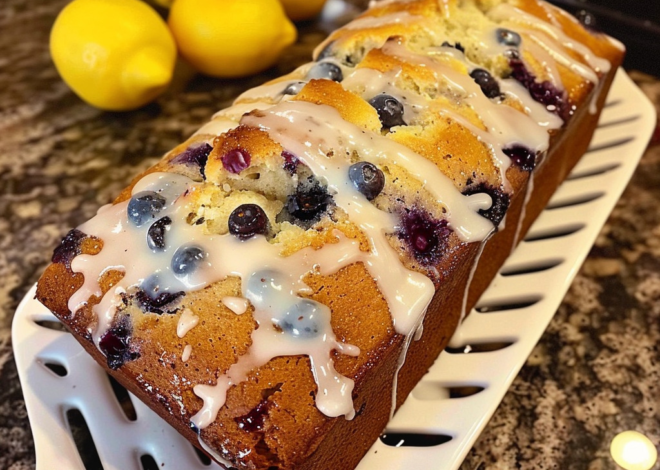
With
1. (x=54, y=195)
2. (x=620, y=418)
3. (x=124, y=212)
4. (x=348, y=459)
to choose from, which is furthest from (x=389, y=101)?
(x=54, y=195)

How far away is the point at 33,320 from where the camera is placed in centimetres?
118

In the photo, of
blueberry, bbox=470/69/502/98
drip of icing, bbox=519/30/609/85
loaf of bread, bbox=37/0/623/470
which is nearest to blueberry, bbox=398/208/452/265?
loaf of bread, bbox=37/0/623/470

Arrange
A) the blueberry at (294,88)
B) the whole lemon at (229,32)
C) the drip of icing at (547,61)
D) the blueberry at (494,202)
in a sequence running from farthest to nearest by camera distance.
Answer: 1. the whole lemon at (229,32)
2. the drip of icing at (547,61)
3. the blueberry at (294,88)
4. the blueberry at (494,202)

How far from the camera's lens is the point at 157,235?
0.93 metres

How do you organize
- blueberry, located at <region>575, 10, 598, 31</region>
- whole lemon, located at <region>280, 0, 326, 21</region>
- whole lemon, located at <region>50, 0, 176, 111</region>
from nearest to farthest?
blueberry, located at <region>575, 10, 598, 31</region>
whole lemon, located at <region>50, 0, 176, 111</region>
whole lemon, located at <region>280, 0, 326, 21</region>

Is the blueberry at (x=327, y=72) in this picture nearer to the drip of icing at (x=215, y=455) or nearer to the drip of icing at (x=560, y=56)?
the drip of icing at (x=560, y=56)

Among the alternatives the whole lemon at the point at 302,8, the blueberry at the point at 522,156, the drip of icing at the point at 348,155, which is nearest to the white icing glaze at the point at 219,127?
the drip of icing at the point at 348,155

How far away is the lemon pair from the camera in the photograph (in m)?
1.60

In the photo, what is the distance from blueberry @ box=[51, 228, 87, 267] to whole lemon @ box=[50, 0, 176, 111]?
768 mm

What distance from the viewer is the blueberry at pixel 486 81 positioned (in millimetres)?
1195

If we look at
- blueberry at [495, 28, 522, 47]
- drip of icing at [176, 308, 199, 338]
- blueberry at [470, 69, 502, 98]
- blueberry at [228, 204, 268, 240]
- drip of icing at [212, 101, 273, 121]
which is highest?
blueberry at [495, 28, 522, 47]

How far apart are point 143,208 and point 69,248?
0.17 metres

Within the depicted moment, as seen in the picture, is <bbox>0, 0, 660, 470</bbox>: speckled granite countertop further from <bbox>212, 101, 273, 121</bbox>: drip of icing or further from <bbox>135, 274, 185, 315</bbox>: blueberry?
<bbox>212, 101, 273, 121</bbox>: drip of icing

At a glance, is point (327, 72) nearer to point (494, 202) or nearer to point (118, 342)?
point (494, 202)
